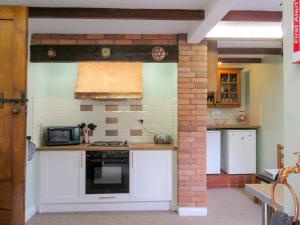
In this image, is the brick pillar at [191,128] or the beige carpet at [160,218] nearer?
the beige carpet at [160,218]

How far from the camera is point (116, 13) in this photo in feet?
9.40

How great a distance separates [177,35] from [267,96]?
7.87 feet

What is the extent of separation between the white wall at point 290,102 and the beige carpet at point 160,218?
250 centimetres

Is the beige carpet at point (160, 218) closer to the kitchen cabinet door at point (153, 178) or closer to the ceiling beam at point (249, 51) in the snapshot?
the kitchen cabinet door at point (153, 178)

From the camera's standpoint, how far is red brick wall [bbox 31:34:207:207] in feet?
12.2

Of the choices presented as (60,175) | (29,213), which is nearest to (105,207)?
(60,175)

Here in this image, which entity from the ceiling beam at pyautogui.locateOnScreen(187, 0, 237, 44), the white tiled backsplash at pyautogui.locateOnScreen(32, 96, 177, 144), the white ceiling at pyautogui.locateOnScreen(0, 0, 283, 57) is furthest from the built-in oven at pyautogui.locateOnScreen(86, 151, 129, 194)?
the ceiling beam at pyautogui.locateOnScreen(187, 0, 237, 44)

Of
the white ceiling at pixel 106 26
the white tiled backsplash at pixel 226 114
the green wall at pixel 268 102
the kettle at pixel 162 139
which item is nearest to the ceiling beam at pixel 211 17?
the white ceiling at pixel 106 26

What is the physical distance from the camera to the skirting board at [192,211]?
371 centimetres

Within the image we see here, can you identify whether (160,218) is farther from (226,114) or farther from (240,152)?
(226,114)

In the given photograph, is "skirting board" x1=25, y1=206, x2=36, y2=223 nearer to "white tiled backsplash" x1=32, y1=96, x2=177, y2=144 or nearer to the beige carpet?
the beige carpet

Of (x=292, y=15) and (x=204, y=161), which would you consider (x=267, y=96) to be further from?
(x=292, y=15)

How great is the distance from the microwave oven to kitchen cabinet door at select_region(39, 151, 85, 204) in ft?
0.64

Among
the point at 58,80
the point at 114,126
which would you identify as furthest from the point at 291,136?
the point at 58,80
